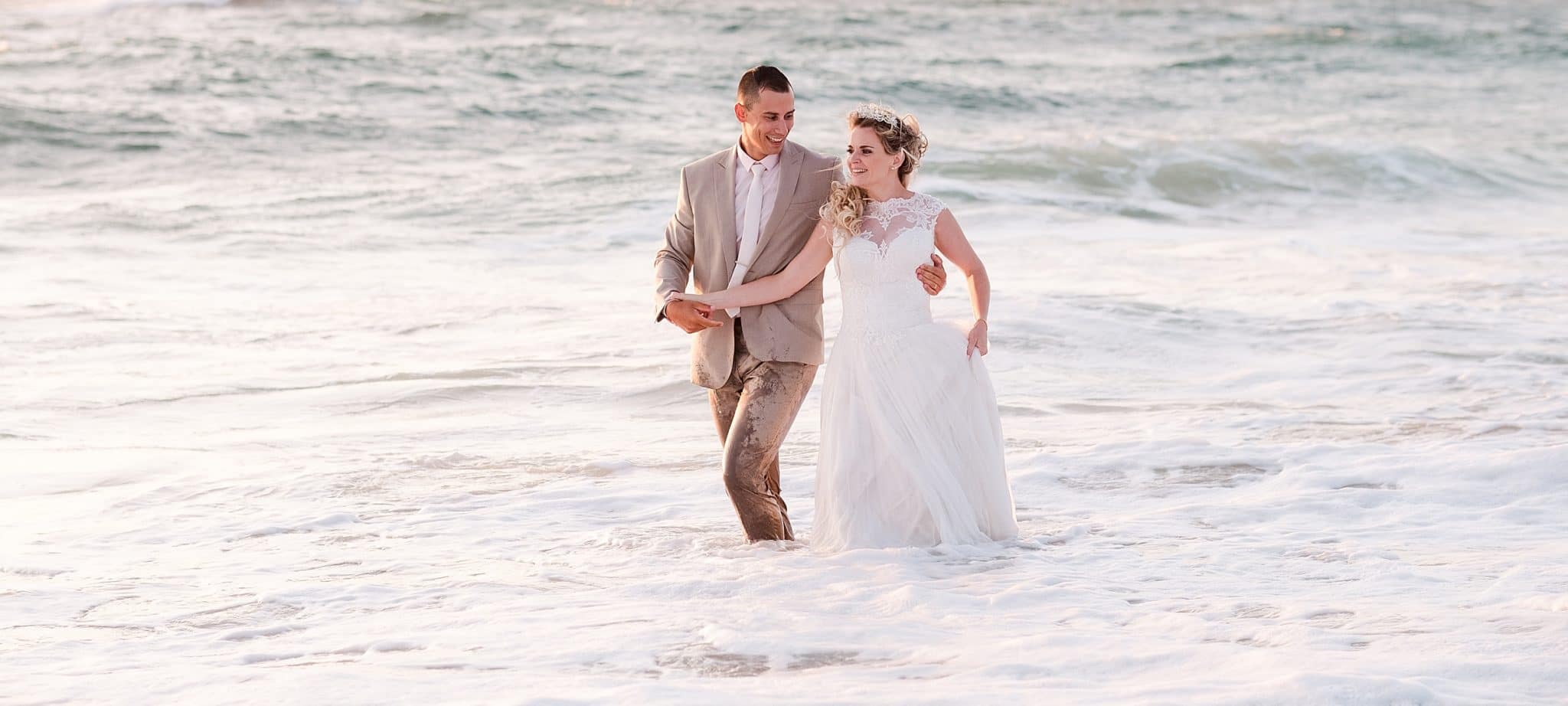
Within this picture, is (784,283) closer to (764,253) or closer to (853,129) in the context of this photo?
(764,253)

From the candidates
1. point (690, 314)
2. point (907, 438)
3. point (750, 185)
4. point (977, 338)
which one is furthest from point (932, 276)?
point (690, 314)

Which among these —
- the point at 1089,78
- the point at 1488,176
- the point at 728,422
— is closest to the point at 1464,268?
the point at 1488,176

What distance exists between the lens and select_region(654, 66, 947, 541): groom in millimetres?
5234

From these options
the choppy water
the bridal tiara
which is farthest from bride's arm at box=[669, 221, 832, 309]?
the choppy water

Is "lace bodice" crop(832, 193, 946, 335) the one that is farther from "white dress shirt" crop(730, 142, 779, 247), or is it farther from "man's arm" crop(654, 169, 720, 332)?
"man's arm" crop(654, 169, 720, 332)

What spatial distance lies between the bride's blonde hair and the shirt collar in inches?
8.6

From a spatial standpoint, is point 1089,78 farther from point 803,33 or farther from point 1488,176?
point 1488,176

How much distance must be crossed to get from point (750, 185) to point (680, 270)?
1.27ft

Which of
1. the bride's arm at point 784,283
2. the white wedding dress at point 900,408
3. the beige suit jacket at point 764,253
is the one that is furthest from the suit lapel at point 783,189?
the white wedding dress at point 900,408

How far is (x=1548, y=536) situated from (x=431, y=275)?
9.41m

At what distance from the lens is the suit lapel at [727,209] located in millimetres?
5258

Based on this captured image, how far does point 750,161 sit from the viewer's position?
5.25m

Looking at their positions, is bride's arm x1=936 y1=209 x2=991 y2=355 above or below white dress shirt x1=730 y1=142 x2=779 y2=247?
below

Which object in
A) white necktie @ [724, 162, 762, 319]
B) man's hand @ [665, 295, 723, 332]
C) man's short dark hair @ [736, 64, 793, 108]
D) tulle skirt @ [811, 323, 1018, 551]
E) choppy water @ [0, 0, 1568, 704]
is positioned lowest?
choppy water @ [0, 0, 1568, 704]
